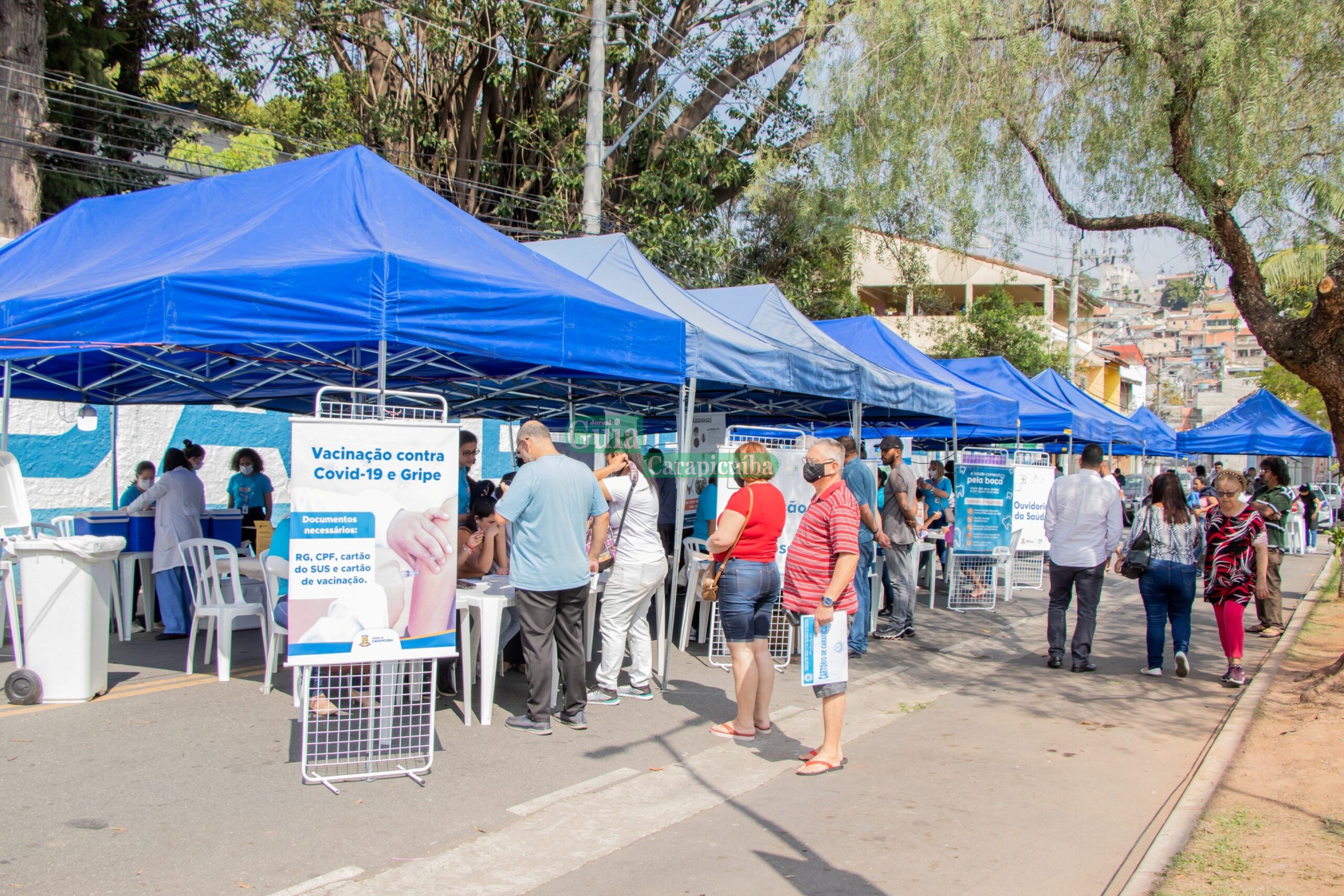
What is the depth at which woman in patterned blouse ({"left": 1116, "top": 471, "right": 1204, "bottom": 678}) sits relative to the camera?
8031mm

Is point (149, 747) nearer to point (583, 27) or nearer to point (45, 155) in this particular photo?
point (45, 155)

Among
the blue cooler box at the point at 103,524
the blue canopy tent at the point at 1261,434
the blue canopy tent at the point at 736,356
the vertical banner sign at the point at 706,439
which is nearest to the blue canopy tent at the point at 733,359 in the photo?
the blue canopy tent at the point at 736,356

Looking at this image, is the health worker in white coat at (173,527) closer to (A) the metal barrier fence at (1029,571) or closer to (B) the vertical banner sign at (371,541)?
(B) the vertical banner sign at (371,541)

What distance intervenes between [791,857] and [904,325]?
97.7 ft

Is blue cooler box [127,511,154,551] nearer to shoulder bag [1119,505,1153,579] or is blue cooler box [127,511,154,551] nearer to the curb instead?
the curb

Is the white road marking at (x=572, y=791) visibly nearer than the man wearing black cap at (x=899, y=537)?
Yes

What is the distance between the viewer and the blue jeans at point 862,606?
8992mm

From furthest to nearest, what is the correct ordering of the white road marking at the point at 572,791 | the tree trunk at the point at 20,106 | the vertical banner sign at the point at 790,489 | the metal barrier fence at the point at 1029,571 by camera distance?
the metal barrier fence at the point at 1029,571
the tree trunk at the point at 20,106
the vertical banner sign at the point at 790,489
the white road marking at the point at 572,791

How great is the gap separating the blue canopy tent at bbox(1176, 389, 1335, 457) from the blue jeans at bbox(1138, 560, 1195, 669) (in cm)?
1649

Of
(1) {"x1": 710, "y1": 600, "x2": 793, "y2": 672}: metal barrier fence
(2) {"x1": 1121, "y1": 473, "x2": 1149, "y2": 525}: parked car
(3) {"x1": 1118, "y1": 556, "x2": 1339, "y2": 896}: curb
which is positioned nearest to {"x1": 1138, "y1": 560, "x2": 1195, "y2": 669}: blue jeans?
(3) {"x1": 1118, "y1": 556, "x2": 1339, "y2": 896}: curb

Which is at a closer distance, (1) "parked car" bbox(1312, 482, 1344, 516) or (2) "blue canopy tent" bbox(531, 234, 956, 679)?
(2) "blue canopy tent" bbox(531, 234, 956, 679)

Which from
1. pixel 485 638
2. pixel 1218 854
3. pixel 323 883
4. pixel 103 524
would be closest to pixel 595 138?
pixel 103 524

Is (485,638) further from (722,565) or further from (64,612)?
(64,612)

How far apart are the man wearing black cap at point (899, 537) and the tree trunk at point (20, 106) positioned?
11740mm
